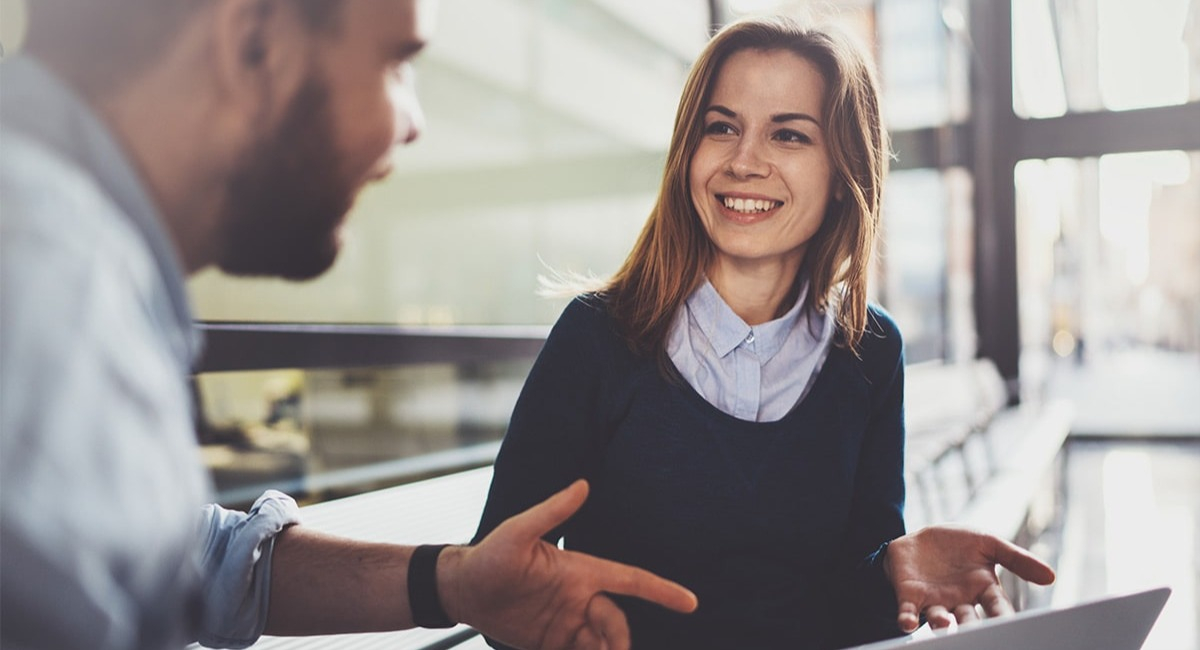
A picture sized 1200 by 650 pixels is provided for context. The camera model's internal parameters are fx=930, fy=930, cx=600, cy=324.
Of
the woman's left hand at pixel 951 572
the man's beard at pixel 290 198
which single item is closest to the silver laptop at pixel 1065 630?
the woman's left hand at pixel 951 572

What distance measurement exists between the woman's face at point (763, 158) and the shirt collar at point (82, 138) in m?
0.89

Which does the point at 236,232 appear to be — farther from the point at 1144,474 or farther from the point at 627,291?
the point at 1144,474

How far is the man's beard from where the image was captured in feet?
1.56

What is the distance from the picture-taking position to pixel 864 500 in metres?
1.24

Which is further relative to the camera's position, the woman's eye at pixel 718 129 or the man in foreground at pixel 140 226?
the woman's eye at pixel 718 129

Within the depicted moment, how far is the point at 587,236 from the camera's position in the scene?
363 cm

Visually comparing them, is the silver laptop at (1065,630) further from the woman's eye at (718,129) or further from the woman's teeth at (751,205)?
the woman's eye at (718,129)

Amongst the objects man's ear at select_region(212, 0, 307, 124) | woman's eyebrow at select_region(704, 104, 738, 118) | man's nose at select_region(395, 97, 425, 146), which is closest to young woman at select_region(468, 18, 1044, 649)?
woman's eyebrow at select_region(704, 104, 738, 118)

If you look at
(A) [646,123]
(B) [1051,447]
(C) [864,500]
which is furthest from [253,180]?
(B) [1051,447]

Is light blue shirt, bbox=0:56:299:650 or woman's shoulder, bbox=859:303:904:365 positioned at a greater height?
light blue shirt, bbox=0:56:299:650

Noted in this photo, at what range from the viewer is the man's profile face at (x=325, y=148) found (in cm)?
48

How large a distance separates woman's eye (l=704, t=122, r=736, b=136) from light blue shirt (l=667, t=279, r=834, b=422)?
0.67ft

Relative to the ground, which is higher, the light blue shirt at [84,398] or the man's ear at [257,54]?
the man's ear at [257,54]

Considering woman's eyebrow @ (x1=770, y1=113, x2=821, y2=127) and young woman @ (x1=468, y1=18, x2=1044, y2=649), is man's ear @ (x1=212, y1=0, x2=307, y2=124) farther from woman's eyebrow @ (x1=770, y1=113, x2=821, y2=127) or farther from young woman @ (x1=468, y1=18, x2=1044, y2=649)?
woman's eyebrow @ (x1=770, y1=113, x2=821, y2=127)
